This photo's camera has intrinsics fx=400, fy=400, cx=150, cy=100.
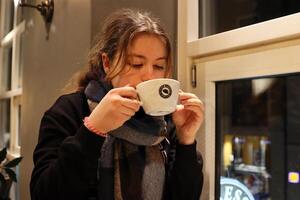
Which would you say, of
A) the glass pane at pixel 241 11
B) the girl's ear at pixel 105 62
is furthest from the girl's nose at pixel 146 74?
the glass pane at pixel 241 11

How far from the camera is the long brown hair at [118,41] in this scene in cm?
92

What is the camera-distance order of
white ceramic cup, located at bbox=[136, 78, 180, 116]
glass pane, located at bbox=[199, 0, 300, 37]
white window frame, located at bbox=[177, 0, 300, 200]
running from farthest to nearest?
glass pane, located at bbox=[199, 0, 300, 37] < white window frame, located at bbox=[177, 0, 300, 200] < white ceramic cup, located at bbox=[136, 78, 180, 116]

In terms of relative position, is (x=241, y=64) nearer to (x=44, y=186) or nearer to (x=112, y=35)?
(x=112, y=35)

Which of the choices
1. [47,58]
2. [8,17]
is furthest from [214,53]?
[8,17]

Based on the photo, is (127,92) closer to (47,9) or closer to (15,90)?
(47,9)

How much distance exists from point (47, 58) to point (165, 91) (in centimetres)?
127

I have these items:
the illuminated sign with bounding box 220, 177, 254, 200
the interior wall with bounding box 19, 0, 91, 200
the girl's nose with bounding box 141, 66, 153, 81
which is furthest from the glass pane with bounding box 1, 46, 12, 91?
the girl's nose with bounding box 141, 66, 153, 81

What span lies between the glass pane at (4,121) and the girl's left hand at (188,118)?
3289 millimetres

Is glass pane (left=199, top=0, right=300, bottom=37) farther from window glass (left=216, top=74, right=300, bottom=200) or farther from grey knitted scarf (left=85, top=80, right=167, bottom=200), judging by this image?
grey knitted scarf (left=85, top=80, right=167, bottom=200)

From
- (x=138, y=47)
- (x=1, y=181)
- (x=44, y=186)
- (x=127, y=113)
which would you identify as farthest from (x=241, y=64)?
(x=1, y=181)

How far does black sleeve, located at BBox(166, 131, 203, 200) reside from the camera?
38.0 inches

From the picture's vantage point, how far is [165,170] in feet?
3.26

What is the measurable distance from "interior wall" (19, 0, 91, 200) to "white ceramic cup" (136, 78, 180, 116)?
0.64 metres

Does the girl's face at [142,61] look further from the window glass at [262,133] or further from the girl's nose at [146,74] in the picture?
the window glass at [262,133]
